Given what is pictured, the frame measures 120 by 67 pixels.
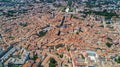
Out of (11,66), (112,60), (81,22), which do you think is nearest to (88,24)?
(81,22)

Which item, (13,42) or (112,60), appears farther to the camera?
(13,42)

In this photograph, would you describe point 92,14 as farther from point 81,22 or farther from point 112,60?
point 112,60

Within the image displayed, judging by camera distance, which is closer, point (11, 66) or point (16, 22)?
point (11, 66)

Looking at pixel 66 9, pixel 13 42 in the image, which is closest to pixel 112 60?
pixel 13 42

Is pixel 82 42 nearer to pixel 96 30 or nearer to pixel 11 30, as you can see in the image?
pixel 96 30

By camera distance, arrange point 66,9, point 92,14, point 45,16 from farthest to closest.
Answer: point 66,9
point 92,14
point 45,16

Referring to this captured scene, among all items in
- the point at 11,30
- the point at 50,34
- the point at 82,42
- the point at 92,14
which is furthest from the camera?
the point at 92,14
